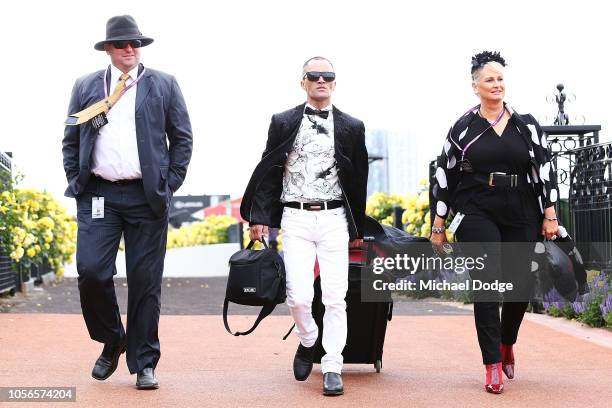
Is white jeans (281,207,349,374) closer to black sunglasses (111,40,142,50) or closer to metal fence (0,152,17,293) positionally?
black sunglasses (111,40,142,50)

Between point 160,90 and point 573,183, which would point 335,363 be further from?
point 573,183

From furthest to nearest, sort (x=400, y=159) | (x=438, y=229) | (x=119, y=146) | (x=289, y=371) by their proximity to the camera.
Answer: (x=400, y=159) → (x=289, y=371) → (x=438, y=229) → (x=119, y=146)

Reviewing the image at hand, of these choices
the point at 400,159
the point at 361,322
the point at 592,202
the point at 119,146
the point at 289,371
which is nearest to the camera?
the point at 119,146

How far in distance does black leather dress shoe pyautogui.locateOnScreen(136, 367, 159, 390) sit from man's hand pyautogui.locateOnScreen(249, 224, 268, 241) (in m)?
0.99

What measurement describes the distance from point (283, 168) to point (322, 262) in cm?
62

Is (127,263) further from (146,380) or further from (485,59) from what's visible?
(485,59)

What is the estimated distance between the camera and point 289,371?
25.7 ft

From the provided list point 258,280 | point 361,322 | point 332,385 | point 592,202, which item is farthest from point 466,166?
point 592,202

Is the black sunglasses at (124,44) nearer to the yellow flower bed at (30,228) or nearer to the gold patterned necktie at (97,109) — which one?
the gold patterned necktie at (97,109)

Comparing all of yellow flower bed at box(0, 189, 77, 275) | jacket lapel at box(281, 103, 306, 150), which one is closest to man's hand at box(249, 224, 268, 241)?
jacket lapel at box(281, 103, 306, 150)

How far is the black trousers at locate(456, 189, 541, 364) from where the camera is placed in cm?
679

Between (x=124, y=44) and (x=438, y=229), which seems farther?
(x=438, y=229)

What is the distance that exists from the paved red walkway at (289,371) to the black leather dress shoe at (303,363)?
0.26ft

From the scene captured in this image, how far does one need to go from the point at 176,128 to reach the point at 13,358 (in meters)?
2.58
